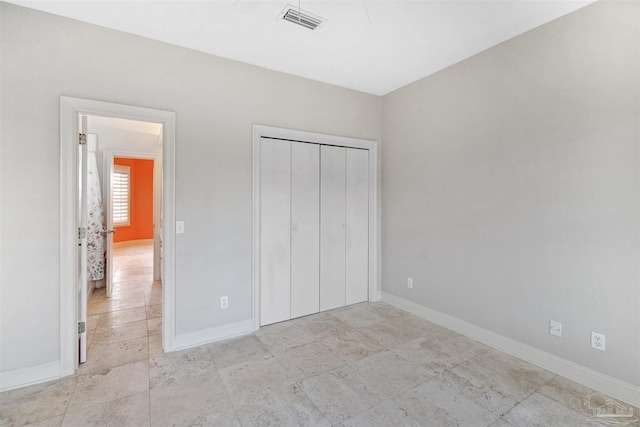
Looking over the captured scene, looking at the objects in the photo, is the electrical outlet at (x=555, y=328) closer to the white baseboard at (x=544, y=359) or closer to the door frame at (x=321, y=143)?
the white baseboard at (x=544, y=359)

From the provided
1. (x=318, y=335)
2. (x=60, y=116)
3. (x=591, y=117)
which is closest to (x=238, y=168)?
(x=60, y=116)

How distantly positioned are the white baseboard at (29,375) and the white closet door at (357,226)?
283cm

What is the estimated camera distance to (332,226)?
11.9 feet

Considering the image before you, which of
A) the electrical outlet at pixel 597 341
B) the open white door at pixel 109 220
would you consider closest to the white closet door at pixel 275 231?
the open white door at pixel 109 220

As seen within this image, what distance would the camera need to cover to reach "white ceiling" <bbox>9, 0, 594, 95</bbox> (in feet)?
6.93

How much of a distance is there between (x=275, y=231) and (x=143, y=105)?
1.67 m

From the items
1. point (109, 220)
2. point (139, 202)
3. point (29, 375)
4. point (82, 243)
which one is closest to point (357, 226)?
point (82, 243)

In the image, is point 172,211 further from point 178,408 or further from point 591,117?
point 591,117

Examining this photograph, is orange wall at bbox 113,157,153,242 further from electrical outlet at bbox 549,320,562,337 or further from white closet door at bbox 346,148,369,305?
electrical outlet at bbox 549,320,562,337

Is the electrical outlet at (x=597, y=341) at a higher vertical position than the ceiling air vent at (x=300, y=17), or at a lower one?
lower

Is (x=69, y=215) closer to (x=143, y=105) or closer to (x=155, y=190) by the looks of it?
(x=143, y=105)

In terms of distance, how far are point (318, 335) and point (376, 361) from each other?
69 cm

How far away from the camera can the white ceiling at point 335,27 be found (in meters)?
2.11

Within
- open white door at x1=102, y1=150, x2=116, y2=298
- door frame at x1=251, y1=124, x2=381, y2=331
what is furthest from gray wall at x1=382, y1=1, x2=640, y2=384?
open white door at x1=102, y1=150, x2=116, y2=298
